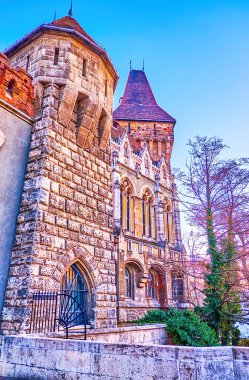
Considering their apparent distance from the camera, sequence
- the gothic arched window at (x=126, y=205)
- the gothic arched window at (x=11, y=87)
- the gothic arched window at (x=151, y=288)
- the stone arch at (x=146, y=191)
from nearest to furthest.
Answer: the gothic arched window at (x=11, y=87), the gothic arched window at (x=126, y=205), the gothic arched window at (x=151, y=288), the stone arch at (x=146, y=191)

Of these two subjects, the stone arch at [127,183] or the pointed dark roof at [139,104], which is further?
the pointed dark roof at [139,104]

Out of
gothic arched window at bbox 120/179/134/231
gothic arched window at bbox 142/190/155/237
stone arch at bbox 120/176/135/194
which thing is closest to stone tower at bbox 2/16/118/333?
gothic arched window at bbox 120/179/134/231

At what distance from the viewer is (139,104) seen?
30953 mm

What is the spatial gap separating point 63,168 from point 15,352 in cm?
482

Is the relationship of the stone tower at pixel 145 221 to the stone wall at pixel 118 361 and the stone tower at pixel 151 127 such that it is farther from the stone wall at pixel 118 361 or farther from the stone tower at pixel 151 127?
the stone wall at pixel 118 361

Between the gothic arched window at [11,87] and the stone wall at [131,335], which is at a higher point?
the gothic arched window at [11,87]

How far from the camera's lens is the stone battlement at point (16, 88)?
26.0ft

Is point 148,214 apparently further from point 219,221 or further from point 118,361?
point 118,361

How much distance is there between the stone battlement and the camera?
7.94 meters

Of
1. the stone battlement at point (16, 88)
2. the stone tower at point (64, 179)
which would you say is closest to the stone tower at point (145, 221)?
the stone tower at point (64, 179)

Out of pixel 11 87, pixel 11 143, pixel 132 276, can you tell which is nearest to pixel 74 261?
pixel 11 143

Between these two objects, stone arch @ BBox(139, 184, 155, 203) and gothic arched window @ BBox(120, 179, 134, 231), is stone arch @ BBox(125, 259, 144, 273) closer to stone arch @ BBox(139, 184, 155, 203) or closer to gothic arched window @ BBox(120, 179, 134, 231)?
gothic arched window @ BBox(120, 179, 134, 231)

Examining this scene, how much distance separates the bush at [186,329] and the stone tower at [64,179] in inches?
110

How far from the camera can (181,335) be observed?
32.9ft
